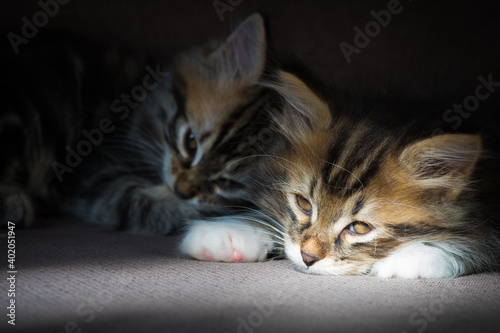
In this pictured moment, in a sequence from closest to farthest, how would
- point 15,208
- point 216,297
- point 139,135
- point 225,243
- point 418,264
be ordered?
point 216,297, point 418,264, point 225,243, point 15,208, point 139,135

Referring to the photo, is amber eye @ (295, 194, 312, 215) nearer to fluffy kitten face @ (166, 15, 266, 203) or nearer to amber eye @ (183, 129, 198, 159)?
fluffy kitten face @ (166, 15, 266, 203)

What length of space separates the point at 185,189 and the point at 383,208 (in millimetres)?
739

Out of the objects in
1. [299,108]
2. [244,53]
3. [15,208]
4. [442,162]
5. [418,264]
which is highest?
[244,53]

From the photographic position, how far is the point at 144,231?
6.28 ft

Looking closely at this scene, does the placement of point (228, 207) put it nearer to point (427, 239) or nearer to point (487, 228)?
point (427, 239)

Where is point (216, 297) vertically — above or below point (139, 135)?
below

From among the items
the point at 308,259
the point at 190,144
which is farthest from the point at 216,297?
the point at 190,144

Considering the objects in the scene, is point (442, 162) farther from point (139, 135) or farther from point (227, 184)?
point (139, 135)

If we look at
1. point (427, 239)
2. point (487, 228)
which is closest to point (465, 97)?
point (487, 228)

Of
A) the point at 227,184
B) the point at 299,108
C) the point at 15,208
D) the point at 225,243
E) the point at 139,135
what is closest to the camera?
the point at 225,243

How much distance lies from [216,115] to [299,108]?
1.30ft

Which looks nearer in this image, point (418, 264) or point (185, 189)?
point (418, 264)

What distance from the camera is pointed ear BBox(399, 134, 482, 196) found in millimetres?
1317

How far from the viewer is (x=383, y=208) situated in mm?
1376
